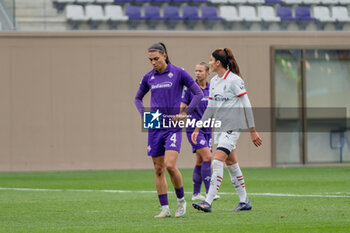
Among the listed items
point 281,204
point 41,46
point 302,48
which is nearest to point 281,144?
point 302,48

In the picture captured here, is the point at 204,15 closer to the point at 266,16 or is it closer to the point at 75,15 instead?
the point at 266,16

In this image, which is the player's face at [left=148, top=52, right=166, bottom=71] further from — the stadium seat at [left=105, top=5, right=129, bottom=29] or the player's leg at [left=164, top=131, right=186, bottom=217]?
the stadium seat at [left=105, top=5, right=129, bottom=29]

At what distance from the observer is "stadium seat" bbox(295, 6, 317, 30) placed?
23141mm

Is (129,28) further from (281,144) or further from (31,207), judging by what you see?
(31,207)

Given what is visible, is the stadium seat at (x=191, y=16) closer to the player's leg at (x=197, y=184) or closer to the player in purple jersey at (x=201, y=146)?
the player in purple jersey at (x=201, y=146)

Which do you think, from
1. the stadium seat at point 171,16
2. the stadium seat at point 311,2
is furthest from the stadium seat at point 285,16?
the stadium seat at point 171,16

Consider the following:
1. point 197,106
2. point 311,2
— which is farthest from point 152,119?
point 311,2

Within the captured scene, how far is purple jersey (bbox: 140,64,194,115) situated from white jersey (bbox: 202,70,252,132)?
1.99ft

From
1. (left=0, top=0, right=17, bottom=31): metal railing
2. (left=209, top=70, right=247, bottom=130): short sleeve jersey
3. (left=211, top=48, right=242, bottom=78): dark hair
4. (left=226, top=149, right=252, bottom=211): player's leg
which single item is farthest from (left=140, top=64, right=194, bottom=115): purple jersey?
(left=0, top=0, right=17, bottom=31): metal railing

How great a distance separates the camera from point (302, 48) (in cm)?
2225

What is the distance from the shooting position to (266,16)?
22.8 metres

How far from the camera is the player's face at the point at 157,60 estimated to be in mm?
8609

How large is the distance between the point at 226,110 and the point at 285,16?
15009 millimetres

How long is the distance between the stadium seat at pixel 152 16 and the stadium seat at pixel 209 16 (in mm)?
1726
